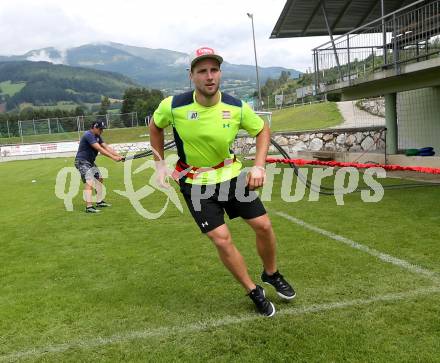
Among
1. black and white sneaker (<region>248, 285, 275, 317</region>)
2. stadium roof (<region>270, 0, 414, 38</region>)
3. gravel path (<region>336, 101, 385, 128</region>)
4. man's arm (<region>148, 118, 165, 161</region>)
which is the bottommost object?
black and white sneaker (<region>248, 285, 275, 317</region>)

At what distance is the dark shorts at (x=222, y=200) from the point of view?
4.23 metres

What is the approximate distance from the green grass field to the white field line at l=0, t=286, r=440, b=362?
118 feet

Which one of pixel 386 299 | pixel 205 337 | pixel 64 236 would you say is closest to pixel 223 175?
pixel 205 337

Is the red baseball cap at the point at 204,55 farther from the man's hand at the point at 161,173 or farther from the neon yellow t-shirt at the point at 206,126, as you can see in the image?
the man's hand at the point at 161,173

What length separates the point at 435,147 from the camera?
15.8 metres

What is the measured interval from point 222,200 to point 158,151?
0.71 m

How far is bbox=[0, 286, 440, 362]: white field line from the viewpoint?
3766 millimetres

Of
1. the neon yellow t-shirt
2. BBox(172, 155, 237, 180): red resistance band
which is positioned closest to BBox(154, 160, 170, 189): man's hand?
BBox(172, 155, 237, 180): red resistance band

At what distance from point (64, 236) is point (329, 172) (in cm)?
967

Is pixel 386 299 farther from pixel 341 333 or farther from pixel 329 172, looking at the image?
pixel 329 172

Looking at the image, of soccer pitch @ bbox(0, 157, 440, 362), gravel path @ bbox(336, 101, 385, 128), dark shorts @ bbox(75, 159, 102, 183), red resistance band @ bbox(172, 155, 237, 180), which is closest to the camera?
soccer pitch @ bbox(0, 157, 440, 362)

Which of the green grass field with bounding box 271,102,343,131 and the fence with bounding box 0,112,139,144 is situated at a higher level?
the fence with bounding box 0,112,139,144

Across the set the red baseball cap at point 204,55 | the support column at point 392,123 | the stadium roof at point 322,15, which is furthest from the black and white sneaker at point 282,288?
the stadium roof at point 322,15

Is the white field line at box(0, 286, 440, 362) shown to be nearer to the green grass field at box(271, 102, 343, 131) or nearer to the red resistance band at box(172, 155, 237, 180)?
the red resistance band at box(172, 155, 237, 180)
